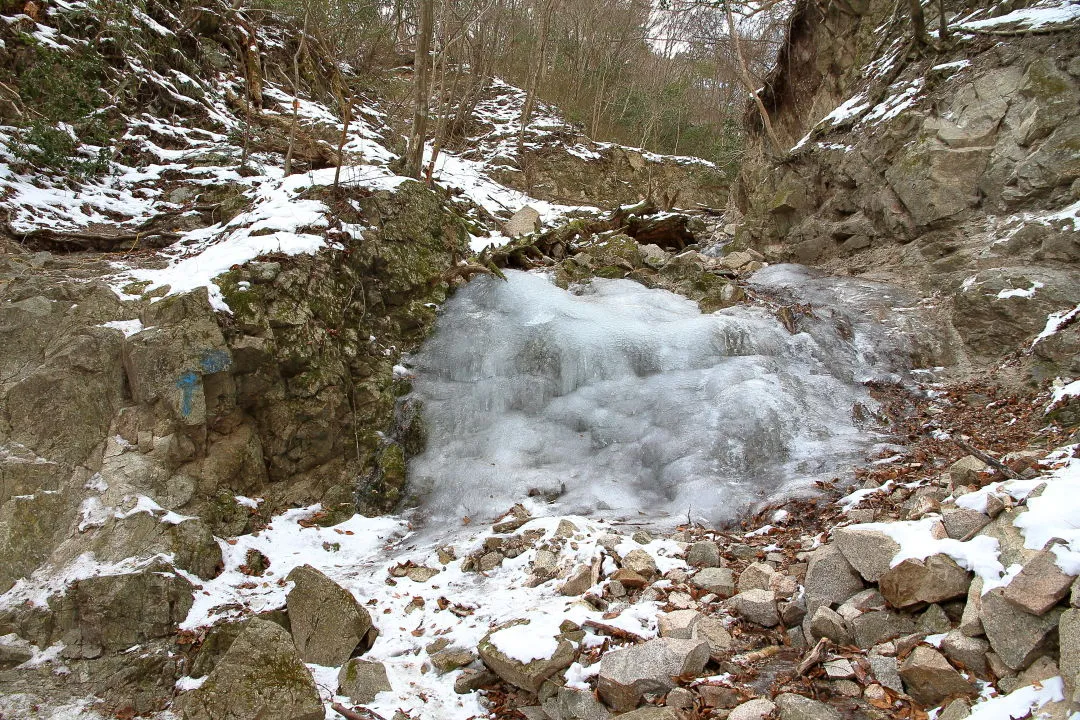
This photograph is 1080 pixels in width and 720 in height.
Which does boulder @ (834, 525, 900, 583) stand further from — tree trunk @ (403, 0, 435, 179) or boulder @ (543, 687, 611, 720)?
tree trunk @ (403, 0, 435, 179)

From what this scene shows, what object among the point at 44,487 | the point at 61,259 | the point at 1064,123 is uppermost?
the point at 1064,123

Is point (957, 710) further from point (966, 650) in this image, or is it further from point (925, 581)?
point (925, 581)

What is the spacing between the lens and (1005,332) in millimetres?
5613

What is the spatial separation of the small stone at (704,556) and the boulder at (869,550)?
0.84 metres

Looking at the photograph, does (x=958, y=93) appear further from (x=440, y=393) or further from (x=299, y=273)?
(x=299, y=273)

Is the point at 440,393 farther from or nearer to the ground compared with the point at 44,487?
farther from the ground

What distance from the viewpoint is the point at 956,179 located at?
6988 millimetres

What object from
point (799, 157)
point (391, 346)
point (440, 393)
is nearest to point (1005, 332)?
point (799, 157)

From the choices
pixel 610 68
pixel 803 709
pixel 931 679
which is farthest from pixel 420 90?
pixel 610 68

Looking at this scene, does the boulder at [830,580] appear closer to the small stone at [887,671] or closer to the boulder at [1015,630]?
the small stone at [887,671]

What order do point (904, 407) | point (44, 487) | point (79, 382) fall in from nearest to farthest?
point (44, 487), point (79, 382), point (904, 407)

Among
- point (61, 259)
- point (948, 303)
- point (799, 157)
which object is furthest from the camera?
point (799, 157)

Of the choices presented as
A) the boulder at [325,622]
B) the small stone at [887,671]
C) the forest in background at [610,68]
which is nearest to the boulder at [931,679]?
the small stone at [887,671]

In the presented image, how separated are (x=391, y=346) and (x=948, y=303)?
6286 millimetres
